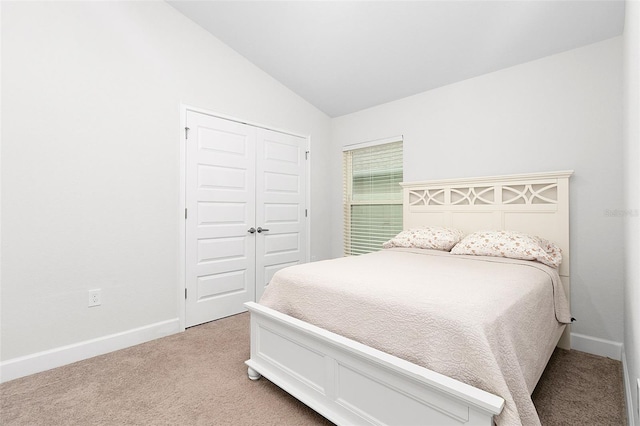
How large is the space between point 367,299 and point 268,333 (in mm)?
782

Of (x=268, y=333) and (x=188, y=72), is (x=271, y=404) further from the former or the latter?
(x=188, y=72)

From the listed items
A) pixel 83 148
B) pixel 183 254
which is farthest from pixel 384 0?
pixel 183 254

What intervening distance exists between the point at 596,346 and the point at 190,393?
9.54ft

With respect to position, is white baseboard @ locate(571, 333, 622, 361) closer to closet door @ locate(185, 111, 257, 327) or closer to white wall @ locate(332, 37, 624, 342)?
white wall @ locate(332, 37, 624, 342)

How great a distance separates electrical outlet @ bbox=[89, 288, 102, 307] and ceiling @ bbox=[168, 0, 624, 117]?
2.55 m

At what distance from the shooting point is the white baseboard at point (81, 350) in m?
2.06

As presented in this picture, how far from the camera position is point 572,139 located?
2.47 meters

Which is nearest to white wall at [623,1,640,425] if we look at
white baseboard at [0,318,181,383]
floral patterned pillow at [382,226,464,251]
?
floral patterned pillow at [382,226,464,251]

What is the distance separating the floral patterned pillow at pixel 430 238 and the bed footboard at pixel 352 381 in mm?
1605

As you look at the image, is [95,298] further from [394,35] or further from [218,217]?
[394,35]

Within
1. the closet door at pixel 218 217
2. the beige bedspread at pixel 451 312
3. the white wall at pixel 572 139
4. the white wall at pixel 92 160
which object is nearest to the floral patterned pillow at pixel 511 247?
the beige bedspread at pixel 451 312

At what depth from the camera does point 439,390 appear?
3.77 ft

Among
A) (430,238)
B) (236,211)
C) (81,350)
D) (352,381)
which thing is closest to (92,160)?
(236,211)

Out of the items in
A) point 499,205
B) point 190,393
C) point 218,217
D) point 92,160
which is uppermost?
point 92,160
